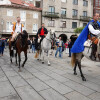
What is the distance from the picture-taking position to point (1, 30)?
26828 mm

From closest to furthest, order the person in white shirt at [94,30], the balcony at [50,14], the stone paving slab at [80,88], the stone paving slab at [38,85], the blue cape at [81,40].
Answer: the stone paving slab at [80,88]
the stone paving slab at [38,85]
the person in white shirt at [94,30]
the blue cape at [81,40]
the balcony at [50,14]

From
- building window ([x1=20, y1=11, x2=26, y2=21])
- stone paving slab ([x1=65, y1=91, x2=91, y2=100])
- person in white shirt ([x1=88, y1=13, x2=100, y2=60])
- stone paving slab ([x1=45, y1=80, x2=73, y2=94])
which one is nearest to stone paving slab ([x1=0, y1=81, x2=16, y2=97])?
stone paving slab ([x1=45, y1=80, x2=73, y2=94])

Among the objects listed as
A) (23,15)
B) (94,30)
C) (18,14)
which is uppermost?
(18,14)

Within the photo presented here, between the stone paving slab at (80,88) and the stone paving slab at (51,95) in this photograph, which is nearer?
the stone paving slab at (51,95)

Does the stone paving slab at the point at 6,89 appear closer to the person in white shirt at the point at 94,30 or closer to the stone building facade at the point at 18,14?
the person in white shirt at the point at 94,30

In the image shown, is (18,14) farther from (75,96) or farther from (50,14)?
(75,96)

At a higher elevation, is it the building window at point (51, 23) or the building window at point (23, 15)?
the building window at point (23, 15)

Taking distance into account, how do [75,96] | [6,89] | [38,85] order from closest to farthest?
[75,96] < [6,89] < [38,85]

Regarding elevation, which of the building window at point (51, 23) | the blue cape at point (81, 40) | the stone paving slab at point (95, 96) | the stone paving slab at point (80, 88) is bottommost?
the stone paving slab at point (80, 88)

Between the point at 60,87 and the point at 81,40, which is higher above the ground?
the point at 81,40

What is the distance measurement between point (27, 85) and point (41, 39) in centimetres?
468

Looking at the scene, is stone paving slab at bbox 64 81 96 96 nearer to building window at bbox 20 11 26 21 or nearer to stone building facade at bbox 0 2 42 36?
stone building facade at bbox 0 2 42 36

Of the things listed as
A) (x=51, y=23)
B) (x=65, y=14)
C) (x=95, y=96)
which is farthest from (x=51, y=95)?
(x=65, y=14)

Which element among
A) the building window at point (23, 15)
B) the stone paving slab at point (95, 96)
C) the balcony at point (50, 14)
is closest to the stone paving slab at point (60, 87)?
the stone paving slab at point (95, 96)
